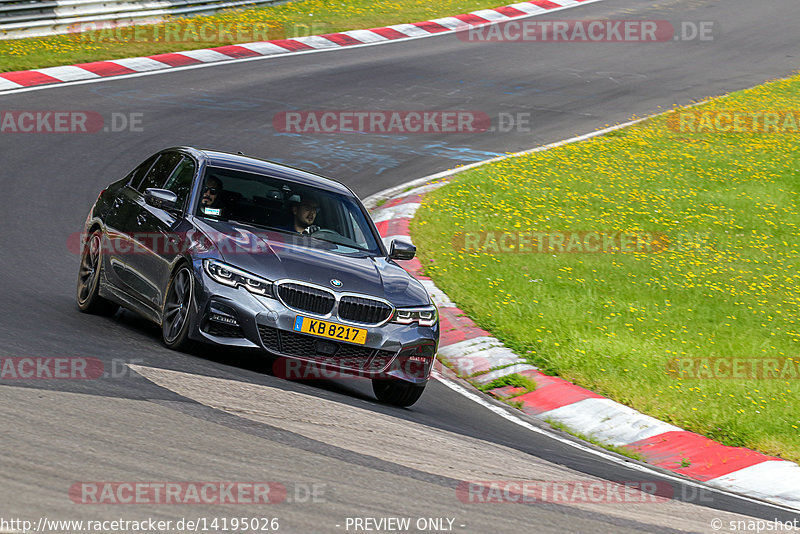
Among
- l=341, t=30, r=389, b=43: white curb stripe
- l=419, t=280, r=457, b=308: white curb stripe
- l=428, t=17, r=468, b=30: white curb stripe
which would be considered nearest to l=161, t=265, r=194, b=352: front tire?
l=419, t=280, r=457, b=308: white curb stripe

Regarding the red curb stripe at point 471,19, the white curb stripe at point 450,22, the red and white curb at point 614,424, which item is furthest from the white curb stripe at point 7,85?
the red curb stripe at point 471,19

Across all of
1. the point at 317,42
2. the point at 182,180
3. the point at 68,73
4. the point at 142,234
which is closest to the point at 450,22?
the point at 317,42

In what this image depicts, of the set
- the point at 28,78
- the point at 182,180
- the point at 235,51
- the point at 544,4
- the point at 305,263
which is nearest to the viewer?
the point at 305,263

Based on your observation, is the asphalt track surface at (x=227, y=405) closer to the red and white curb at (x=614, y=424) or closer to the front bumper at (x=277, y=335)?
the front bumper at (x=277, y=335)

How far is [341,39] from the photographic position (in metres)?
25.9

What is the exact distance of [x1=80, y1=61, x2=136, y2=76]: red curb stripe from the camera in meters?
20.2

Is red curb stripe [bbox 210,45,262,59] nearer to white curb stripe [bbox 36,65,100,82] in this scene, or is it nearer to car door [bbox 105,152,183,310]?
white curb stripe [bbox 36,65,100,82]

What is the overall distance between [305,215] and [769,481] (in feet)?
13.6

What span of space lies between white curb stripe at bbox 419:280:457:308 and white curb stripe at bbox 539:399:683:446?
2534 mm

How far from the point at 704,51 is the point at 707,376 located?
20.3 meters

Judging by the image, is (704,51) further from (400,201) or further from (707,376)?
(707,376)

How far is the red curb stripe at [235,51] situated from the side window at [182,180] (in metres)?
14.1

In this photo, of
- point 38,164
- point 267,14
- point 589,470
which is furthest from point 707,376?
point 267,14

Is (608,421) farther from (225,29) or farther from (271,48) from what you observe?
(225,29)
